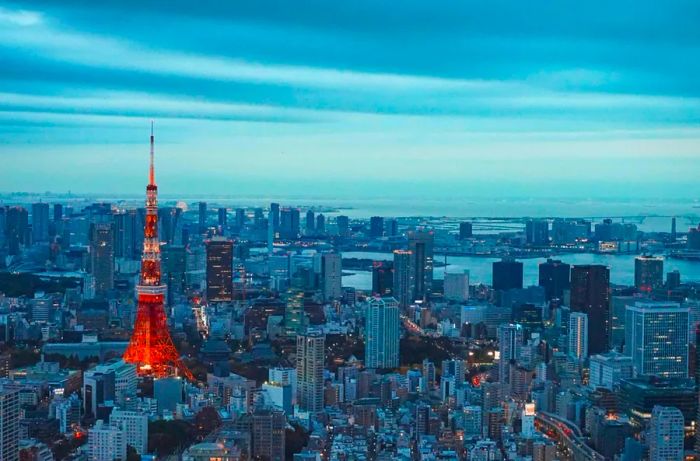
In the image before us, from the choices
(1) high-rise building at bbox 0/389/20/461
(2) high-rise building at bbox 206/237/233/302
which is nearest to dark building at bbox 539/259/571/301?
(2) high-rise building at bbox 206/237/233/302

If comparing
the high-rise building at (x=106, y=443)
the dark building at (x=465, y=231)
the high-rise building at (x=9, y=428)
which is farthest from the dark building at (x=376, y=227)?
the high-rise building at (x=9, y=428)

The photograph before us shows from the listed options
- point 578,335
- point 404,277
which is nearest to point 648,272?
point 578,335

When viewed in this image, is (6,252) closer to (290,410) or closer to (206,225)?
(206,225)

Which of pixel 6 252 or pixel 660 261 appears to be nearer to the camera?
pixel 660 261

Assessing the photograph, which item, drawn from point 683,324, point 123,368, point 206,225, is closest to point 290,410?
point 123,368

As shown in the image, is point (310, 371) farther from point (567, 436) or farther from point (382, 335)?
point (567, 436)

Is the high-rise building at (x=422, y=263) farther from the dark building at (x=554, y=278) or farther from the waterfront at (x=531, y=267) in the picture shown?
the dark building at (x=554, y=278)

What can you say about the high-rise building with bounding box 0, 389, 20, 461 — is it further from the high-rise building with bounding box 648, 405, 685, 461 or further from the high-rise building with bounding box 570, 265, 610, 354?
the high-rise building with bounding box 570, 265, 610, 354
